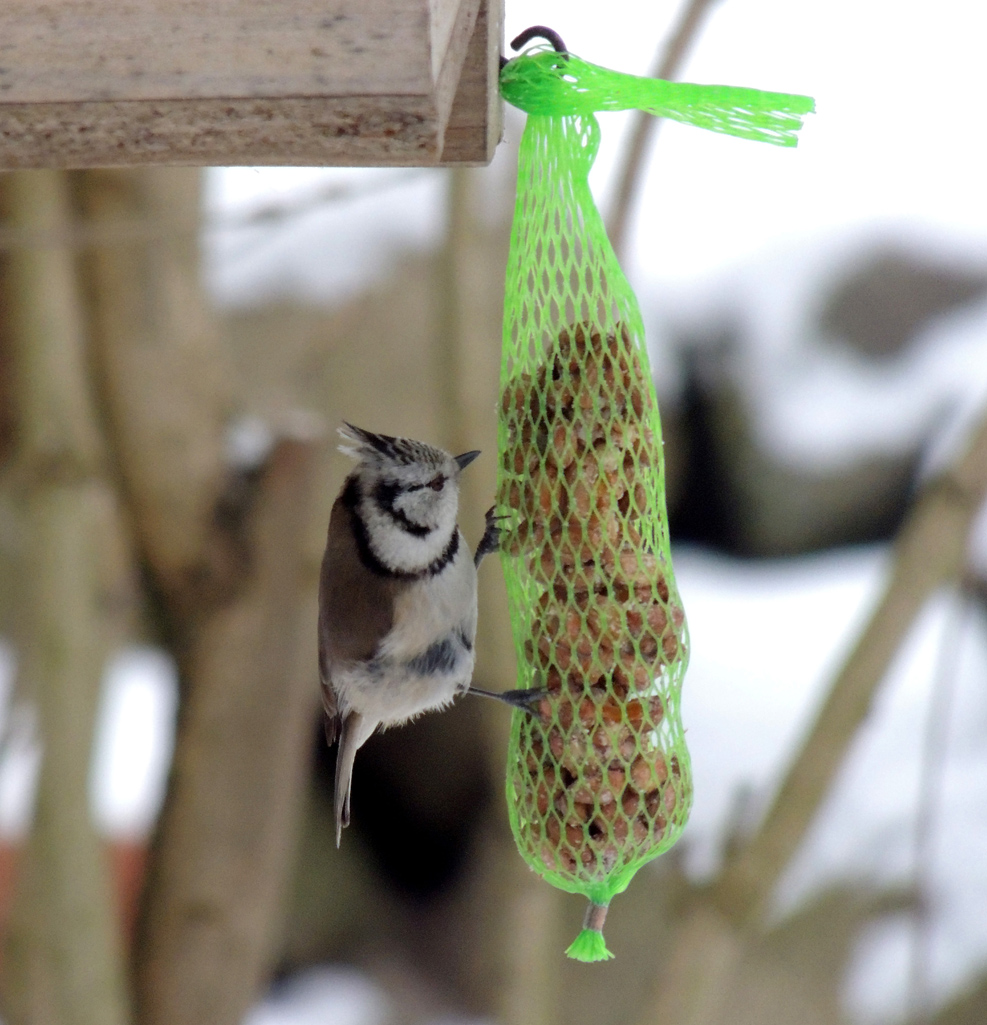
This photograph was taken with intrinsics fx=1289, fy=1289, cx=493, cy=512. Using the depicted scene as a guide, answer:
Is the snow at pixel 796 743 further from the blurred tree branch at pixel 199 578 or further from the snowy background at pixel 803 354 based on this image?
the blurred tree branch at pixel 199 578

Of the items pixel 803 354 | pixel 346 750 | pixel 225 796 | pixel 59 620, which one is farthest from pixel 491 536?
pixel 803 354

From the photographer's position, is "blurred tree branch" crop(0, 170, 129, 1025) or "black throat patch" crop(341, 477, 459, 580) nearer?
"black throat patch" crop(341, 477, 459, 580)

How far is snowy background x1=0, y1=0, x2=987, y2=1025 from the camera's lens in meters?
2.89

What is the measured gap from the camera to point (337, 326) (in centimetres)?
292

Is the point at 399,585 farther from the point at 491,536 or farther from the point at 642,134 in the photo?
the point at 642,134

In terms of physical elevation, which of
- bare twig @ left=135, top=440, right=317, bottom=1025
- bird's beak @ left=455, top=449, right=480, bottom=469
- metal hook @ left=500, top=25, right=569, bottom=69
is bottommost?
bare twig @ left=135, top=440, right=317, bottom=1025

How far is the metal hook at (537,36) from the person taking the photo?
108 centimetres

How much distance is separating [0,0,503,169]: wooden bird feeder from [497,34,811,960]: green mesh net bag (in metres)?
0.35

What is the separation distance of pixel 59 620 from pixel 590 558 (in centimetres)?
96

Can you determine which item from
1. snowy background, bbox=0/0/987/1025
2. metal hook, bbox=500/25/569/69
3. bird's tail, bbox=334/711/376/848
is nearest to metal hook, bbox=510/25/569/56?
metal hook, bbox=500/25/569/69

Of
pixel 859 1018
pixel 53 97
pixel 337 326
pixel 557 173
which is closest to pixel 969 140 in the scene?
pixel 337 326

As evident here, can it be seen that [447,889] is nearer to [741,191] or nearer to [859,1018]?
[859,1018]

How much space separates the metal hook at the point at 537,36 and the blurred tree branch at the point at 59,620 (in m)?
0.97

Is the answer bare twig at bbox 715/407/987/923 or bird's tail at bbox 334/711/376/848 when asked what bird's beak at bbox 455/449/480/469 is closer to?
bird's tail at bbox 334/711/376/848
